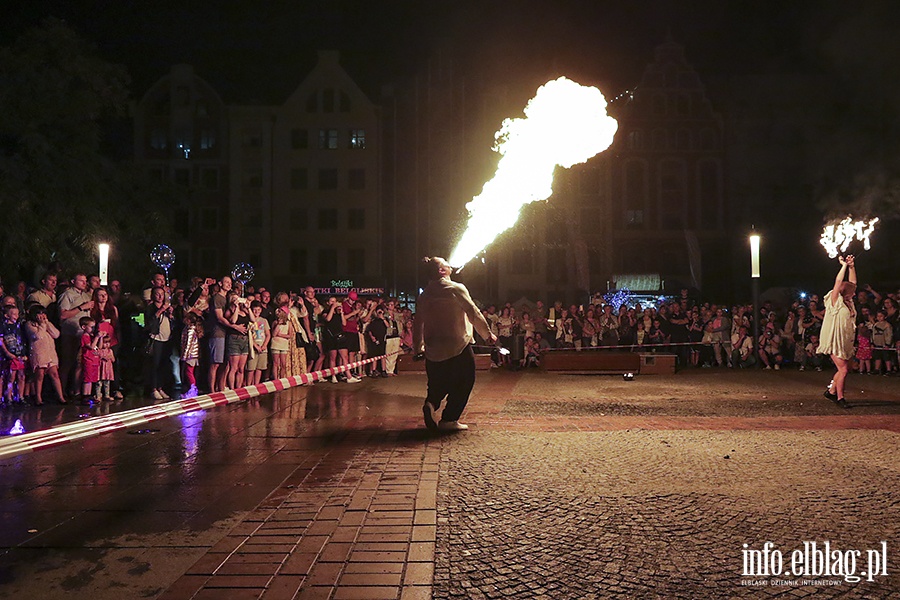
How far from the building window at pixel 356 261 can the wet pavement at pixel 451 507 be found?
36830mm

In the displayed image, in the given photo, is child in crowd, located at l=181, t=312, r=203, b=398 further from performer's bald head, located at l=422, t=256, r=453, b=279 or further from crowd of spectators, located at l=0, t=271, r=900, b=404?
performer's bald head, located at l=422, t=256, r=453, b=279

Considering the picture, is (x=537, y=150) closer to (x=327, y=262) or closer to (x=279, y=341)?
(x=279, y=341)

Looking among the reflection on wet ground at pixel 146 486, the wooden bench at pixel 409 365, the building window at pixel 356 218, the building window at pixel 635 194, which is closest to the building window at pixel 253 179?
the building window at pixel 356 218

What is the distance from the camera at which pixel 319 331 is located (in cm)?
1578

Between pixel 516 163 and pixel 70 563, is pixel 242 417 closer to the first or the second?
pixel 70 563

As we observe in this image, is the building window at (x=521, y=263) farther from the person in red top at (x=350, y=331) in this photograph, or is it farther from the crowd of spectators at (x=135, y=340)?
the crowd of spectators at (x=135, y=340)

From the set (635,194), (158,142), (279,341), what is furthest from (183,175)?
(279,341)

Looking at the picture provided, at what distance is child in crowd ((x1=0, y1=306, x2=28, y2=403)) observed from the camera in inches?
428

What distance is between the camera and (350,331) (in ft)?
50.7

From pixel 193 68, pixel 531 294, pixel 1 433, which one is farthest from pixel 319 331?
pixel 193 68

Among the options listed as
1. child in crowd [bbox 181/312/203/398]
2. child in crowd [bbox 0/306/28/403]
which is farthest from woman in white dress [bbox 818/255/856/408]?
child in crowd [bbox 0/306/28/403]

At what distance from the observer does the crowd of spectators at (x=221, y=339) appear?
11508 mm

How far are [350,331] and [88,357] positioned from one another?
5.38 metres

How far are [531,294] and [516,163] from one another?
33.0 meters
